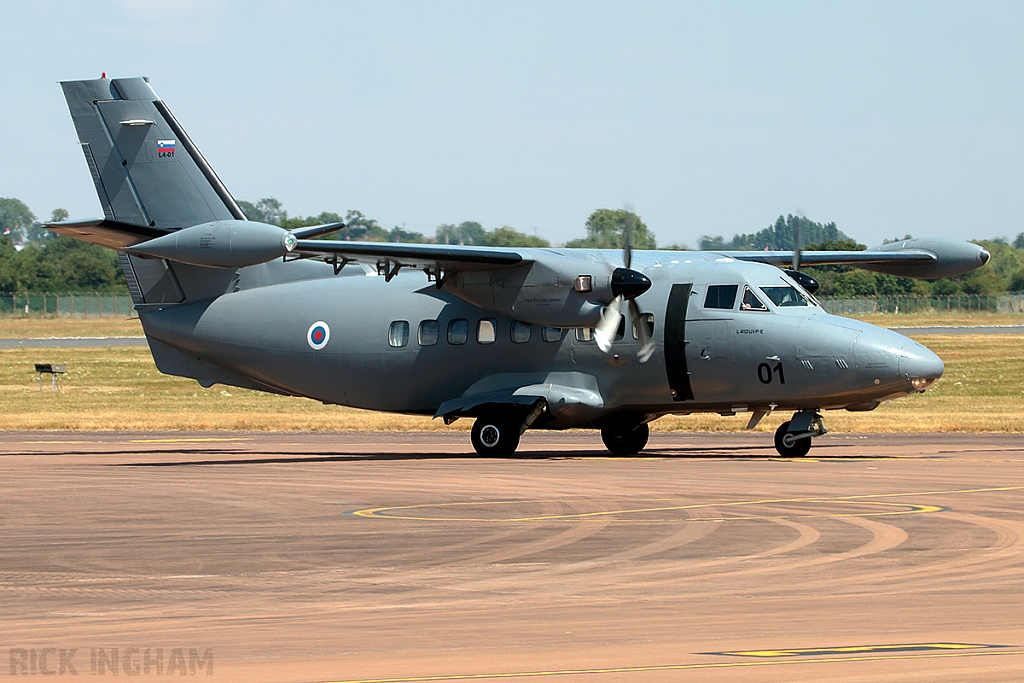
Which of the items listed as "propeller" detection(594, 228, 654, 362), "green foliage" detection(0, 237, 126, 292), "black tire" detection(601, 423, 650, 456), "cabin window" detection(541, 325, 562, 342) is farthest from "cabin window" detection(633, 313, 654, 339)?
"green foliage" detection(0, 237, 126, 292)

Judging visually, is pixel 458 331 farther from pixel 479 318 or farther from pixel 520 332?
pixel 520 332

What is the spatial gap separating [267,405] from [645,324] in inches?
1112

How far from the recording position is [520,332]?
27984 millimetres

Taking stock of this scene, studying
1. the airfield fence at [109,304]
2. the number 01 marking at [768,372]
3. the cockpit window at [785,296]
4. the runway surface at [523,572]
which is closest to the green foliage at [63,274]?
the airfield fence at [109,304]

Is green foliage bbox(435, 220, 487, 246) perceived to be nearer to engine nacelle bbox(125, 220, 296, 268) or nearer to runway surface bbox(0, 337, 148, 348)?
engine nacelle bbox(125, 220, 296, 268)

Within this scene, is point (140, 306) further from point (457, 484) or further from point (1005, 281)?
point (1005, 281)

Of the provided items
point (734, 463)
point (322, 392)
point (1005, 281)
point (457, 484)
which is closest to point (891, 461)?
point (734, 463)

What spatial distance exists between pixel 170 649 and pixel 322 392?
2151 cm

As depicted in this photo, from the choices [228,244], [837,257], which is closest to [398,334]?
[228,244]

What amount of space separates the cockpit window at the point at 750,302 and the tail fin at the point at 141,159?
1212 centimetres

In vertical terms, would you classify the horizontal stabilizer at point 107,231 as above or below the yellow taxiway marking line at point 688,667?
above

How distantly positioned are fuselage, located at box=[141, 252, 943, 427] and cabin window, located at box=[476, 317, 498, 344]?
34mm

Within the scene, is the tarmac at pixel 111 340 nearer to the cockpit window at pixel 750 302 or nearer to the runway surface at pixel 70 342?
the runway surface at pixel 70 342

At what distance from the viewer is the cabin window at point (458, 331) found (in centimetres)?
2873
